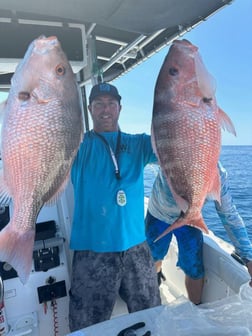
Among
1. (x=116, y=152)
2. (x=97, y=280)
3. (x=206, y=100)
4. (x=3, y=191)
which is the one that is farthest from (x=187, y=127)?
(x=97, y=280)

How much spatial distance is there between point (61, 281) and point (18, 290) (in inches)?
13.5

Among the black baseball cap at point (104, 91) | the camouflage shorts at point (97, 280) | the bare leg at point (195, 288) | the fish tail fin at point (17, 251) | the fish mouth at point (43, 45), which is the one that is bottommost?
the bare leg at point (195, 288)

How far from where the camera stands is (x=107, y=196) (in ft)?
6.80

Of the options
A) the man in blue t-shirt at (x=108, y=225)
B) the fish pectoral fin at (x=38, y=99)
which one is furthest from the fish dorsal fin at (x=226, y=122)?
the man in blue t-shirt at (x=108, y=225)

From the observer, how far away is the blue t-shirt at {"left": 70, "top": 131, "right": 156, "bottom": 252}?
2.07m

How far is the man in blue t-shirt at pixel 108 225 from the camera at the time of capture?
2066 mm

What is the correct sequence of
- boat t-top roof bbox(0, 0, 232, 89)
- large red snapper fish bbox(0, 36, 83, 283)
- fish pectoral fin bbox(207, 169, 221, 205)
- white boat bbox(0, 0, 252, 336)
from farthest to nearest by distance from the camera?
1. boat t-top roof bbox(0, 0, 232, 89)
2. white boat bbox(0, 0, 252, 336)
3. fish pectoral fin bbox(207, 169, 221, 205)
4. large red snapper fish bbox(0, 36, 83, 283)

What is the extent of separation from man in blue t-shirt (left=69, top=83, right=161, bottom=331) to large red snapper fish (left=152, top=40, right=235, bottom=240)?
2.81 feet

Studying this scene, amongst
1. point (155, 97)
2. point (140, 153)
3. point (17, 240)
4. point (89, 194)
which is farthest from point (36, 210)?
point (140, 153)

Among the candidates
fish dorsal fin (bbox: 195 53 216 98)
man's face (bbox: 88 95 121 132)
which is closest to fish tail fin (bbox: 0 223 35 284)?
fish dorsal fin (bbox: 195 53 216 98)

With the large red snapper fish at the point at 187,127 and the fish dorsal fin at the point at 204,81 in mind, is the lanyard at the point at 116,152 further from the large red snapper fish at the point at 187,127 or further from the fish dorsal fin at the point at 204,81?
the fish dorsal fin at the point at 204,81

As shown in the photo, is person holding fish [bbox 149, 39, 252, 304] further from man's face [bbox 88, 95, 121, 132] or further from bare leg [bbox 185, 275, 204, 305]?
bare leg [bbox 185, 275, 204, 305]

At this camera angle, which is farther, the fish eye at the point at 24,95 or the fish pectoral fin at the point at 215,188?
the fish pectoral fin at the point at 215,188

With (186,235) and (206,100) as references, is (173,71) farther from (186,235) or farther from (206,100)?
(186,235)
